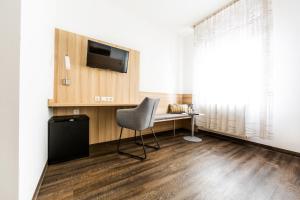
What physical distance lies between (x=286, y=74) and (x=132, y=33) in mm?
2920

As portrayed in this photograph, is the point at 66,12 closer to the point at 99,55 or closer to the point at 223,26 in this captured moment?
the point at 99,55

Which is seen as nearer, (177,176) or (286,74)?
(177,176)

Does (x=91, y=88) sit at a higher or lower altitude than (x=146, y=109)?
higher

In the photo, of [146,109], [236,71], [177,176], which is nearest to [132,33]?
[146,109]

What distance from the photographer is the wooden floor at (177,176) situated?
3.85 feet

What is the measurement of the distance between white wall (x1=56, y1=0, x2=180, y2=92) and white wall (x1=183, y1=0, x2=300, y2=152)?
2.09 m

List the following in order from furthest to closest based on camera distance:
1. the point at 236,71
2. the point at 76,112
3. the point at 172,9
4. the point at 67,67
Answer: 1. the point at 172,9
2. the point at 236,71
3. the point at 76,112
4. the point at 67,67

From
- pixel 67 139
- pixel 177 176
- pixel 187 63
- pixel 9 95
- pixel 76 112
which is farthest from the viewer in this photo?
pixel 187 63

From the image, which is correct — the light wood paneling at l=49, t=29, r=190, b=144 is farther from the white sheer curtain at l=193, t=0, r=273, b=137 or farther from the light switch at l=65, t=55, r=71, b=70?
the white sheer curtain at l=193, t=0, r=273, b=137

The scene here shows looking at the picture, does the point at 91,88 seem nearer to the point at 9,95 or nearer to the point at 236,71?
the point at 9,95

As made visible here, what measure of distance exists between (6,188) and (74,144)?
39.7 inches

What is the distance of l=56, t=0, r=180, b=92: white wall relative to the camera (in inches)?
84.5

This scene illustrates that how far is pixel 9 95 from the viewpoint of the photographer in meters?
0.75

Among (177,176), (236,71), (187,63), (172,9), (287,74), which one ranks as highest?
(172,9)
